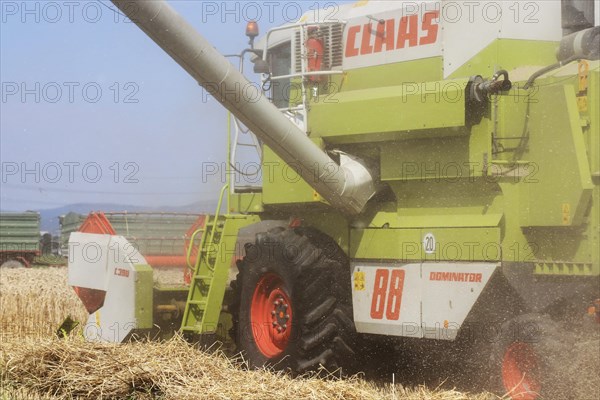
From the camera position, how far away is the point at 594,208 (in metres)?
6.76

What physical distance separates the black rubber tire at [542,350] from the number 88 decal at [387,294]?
0.97 meters

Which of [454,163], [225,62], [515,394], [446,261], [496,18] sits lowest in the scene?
[515,394]

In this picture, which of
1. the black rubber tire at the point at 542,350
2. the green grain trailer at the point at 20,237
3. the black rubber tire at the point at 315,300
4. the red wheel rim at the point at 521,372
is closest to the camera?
the black rubber tire at the point at 542,350

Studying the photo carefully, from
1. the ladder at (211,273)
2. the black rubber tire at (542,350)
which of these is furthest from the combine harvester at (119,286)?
the black rubber tire at (542,350)

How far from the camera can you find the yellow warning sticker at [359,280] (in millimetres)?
7910

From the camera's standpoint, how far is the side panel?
708 centimetres

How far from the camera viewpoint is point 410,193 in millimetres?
7742

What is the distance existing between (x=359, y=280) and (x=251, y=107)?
1793 millimetres

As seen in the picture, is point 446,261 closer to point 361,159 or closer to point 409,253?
point 409,253

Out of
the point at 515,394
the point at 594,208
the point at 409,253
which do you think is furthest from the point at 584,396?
the point at 409,253

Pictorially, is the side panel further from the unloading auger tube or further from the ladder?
the ladder

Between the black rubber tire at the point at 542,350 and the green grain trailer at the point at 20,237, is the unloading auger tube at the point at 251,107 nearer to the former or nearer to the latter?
the black rubber tire at the point at 542,350

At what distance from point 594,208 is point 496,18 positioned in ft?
5.93

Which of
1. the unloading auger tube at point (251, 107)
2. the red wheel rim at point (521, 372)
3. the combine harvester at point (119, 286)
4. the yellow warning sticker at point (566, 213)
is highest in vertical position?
the unloading auger tube at point (251, 107)
